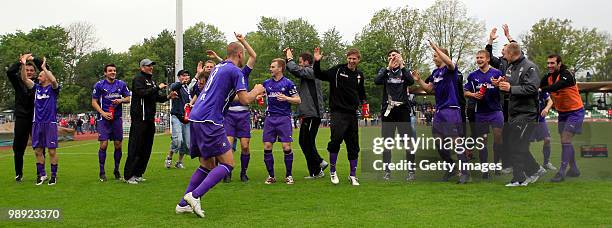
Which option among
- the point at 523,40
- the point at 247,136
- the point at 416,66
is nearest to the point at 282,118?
the point at 247,136

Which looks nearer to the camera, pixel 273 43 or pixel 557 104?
pixel 557 104

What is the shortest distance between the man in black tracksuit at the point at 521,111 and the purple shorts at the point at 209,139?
4.26 meters

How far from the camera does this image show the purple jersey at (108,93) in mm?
10227

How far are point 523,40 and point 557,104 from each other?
196 ft

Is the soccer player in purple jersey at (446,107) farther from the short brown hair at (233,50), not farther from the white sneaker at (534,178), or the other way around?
the short brown hair at (233,50)

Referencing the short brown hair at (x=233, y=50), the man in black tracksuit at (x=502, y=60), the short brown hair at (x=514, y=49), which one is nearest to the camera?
the short brown hair at (x=233, y=50)

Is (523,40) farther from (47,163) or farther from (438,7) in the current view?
(47,163)

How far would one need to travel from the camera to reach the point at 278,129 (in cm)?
995

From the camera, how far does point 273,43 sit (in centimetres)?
7938

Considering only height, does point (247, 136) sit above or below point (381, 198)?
above

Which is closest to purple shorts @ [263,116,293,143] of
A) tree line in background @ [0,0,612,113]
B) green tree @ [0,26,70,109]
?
tree line in background @ [0,0,612,113]

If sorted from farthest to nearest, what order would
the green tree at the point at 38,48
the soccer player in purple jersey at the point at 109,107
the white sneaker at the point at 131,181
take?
the green tree at the point at 38,48 → the soccer player in purple jersey at the point at 109,107 → the white sneaker at the point at 131,181

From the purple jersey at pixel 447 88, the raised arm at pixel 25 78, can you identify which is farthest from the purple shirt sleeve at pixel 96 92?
the purple jersey at pixel 447 88

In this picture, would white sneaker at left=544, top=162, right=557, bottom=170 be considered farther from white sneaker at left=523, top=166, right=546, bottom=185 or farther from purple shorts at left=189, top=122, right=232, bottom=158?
purple shorts at left=189, top=122, right=232, bottom=158
